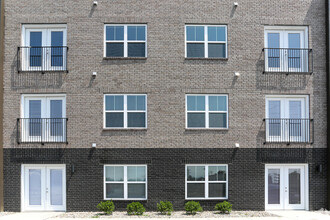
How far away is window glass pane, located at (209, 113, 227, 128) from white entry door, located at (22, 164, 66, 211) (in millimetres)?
6546

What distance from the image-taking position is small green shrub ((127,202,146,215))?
15.5 metres

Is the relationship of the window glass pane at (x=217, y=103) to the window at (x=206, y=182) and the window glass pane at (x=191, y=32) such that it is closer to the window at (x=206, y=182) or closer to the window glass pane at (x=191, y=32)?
the window at (x=206, y=182)

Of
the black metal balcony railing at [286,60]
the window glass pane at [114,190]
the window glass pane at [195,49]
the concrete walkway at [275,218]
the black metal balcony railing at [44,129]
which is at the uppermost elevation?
the window glass pane at [195,49]

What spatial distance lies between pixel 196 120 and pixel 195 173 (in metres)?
2.23

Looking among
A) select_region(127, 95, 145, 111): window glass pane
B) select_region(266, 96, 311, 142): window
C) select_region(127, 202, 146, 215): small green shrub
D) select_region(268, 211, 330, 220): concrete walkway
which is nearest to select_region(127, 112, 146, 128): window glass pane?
select_region(127, 95, 145, 111): window glass pane

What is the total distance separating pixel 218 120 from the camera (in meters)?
16.8

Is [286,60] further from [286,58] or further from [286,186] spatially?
[286,186]

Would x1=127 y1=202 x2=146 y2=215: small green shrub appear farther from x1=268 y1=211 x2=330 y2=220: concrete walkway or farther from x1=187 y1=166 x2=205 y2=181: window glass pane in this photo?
x1=268 y1=211 x2=330 y2=220: concrete walkway

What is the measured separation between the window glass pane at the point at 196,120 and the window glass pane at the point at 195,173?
1767 mm

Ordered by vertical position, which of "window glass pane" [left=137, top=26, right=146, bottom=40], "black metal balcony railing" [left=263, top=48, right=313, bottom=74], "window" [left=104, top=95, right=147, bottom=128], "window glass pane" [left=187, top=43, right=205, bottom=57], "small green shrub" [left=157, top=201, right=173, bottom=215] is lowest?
"small green shrub" [left=157, top=201, right=173, bottom=215]

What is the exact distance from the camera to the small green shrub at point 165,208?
15.6 metres

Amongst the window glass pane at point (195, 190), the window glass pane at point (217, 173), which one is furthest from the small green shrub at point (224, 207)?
the window glass pane at point (217, 173)

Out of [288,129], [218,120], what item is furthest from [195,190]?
[288,129]

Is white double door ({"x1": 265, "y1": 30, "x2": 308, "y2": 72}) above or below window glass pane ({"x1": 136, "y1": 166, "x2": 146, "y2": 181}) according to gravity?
above
